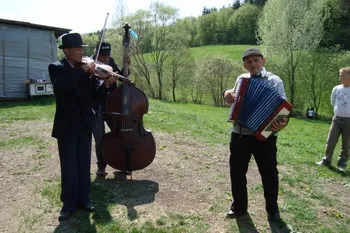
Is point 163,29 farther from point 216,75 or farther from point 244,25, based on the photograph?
point 244,25

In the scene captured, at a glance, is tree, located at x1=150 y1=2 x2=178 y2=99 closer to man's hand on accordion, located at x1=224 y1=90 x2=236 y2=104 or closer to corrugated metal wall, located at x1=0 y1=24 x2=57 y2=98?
corrugated metal wall, located at x1=0 y1=24 x2=57 y2=98

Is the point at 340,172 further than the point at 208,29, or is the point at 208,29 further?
the point at 208,29

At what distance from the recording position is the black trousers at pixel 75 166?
13.2 ft

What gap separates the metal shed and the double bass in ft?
40.6

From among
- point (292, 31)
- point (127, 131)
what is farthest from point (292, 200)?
point (292, 31)

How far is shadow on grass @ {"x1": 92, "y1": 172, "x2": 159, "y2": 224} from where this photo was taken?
4281mm

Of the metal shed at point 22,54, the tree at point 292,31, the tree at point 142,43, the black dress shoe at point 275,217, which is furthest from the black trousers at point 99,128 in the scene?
the tree at point 142,43

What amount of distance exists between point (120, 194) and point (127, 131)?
94 centimetres

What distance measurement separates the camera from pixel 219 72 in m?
33.6

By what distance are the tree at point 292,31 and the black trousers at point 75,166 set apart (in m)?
26.0

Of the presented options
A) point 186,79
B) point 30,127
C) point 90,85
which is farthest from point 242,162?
point 186,79

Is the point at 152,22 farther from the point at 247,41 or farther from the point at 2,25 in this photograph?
the point at 247,41

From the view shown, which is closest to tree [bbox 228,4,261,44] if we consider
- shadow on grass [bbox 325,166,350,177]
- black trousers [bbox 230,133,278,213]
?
shadow on grass [bbox 325,166,350,177]

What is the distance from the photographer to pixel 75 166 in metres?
4.10
